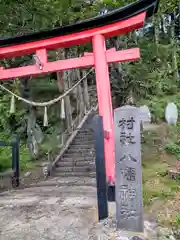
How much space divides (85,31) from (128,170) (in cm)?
329

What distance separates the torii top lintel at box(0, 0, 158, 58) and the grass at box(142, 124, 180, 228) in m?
3.46

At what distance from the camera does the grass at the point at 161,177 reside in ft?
16.0

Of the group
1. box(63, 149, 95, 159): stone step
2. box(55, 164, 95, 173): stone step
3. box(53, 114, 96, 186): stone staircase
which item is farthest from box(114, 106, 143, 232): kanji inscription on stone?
box(63, 149, 95, 159): stone step

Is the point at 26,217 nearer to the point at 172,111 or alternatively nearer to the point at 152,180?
the point at 152,180

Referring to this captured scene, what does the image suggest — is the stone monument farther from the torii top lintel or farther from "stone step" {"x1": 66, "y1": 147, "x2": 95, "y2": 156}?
the torii top lintel

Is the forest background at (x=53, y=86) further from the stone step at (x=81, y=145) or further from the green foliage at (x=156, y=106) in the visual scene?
the stone step at (x=81, y=145)

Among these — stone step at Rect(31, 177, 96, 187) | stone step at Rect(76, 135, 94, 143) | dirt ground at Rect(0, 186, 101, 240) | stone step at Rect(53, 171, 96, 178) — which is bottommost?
dirt ground at Rect(0, 186, 101, 240)

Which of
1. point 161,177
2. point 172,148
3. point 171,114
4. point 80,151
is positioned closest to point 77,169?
point 80,151

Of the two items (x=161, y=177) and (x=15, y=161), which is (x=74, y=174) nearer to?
(x=15, y=161)

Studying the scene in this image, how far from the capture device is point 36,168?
9688mm

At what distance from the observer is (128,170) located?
13.4 feet

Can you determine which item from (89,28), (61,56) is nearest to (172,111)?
(61,56)

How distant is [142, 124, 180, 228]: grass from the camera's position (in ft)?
16.0

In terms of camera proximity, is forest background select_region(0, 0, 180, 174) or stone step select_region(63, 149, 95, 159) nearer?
stone step select_region(63, 149, 95, 159)
